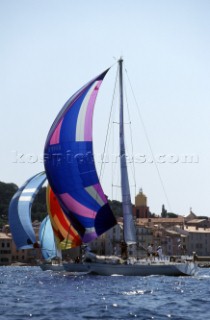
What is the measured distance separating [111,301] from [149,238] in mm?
93501

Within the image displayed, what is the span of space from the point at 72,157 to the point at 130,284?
910 centimetres

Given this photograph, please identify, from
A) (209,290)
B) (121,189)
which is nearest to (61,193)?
(121,189)

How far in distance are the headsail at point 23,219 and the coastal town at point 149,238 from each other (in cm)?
3867

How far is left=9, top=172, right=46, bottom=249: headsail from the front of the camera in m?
60.0

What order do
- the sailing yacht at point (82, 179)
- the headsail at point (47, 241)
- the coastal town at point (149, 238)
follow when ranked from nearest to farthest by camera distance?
the sailing yacht at point (82, 179)
the headsail at point (47, 241)
the coastal town at point (149, 238)

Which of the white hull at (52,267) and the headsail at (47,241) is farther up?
the headsail at (47,241)

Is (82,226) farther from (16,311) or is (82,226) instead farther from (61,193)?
(16,311)

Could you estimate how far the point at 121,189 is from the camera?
1667 inches

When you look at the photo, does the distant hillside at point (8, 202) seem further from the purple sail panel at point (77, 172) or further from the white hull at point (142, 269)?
the purple sail panel at point (77, 172)

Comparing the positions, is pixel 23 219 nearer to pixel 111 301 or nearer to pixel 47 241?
pixel 47 241

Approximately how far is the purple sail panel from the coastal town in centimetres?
5921

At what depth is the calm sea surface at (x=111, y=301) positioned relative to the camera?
22.8 m

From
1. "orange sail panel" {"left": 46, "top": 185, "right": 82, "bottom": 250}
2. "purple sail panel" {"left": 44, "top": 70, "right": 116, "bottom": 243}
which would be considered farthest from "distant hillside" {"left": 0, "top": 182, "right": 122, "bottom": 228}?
"purple sail panel" {"left": 44, "top": 70, "right": 116, "bottom": 243}

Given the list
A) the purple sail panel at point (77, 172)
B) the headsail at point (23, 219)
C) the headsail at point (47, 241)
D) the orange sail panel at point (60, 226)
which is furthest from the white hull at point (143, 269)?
the headsail at point (47, 241)
